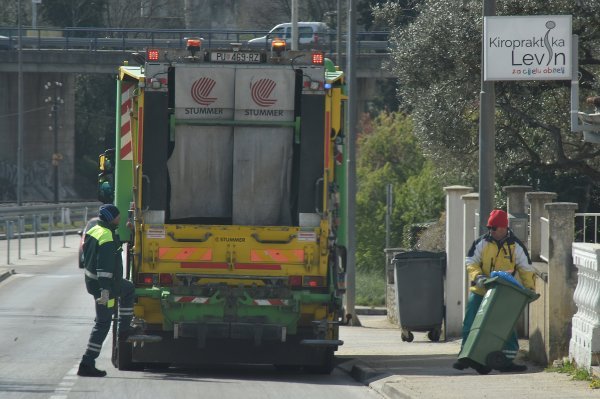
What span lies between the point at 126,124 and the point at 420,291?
20.5 ft

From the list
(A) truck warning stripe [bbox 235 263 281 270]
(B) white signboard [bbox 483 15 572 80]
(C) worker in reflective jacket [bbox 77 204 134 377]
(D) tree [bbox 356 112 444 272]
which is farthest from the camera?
(D) tree [bbox 356 112 444 272]

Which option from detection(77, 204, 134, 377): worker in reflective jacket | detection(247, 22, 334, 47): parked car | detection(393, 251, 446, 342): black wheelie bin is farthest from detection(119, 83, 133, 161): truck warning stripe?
detection(247, 22, 334, 47): parked car

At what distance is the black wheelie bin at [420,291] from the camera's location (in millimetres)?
19172

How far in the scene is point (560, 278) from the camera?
1370 cm

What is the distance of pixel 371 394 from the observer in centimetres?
1288

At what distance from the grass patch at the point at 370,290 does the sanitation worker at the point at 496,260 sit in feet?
58.3

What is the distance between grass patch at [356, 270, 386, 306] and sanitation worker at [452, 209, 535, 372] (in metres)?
17.8

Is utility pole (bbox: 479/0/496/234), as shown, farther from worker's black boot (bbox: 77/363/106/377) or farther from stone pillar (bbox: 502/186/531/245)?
worker's black boot (bbox: 77/363/106/377)

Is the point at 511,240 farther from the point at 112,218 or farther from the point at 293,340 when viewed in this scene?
the point at 112,218

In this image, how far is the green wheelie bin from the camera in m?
13.1

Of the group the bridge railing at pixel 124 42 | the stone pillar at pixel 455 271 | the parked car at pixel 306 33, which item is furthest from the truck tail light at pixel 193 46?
the bridge railing at pixel 124 42

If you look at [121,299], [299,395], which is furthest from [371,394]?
[121,299]

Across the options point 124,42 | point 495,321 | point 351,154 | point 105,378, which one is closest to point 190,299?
point 105,378

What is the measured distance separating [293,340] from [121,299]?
185 cm
